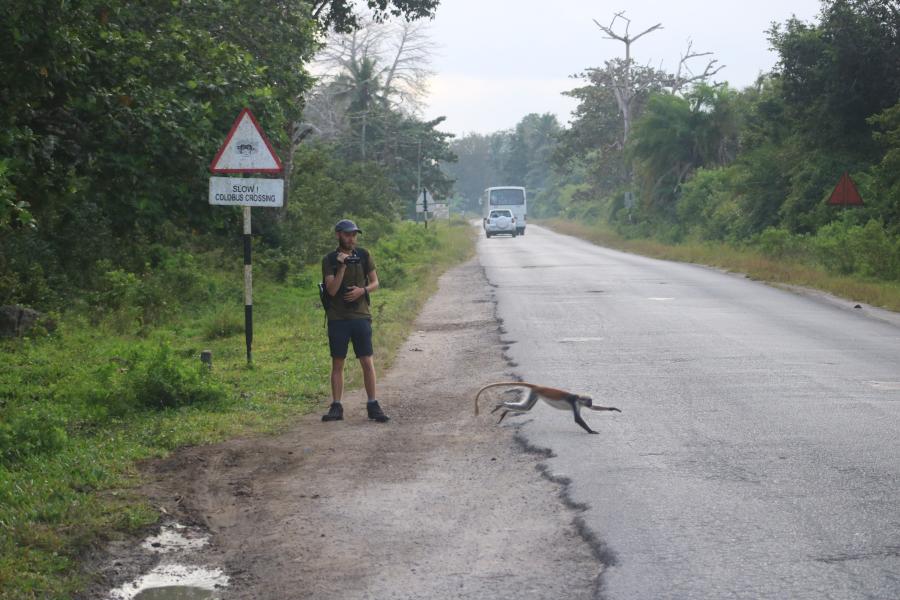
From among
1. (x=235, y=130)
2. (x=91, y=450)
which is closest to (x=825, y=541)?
(x=91, y=450)

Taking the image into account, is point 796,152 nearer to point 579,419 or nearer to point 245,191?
point 245,191

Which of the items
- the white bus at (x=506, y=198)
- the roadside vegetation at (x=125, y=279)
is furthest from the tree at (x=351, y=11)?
the white bus at (x=506, y=198)

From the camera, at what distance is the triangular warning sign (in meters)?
12.4

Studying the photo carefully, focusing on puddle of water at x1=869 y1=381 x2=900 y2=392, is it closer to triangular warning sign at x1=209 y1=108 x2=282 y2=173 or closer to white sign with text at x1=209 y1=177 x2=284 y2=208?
white sign with text at x1=209 y1=177 x2=284 y2=208

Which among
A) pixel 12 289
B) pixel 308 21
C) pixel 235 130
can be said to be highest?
pixel 308 21

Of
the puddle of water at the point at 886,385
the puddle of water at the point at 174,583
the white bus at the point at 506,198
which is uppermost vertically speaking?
the puddle of water at the point at 886,385

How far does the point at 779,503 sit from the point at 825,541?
2.53 ft

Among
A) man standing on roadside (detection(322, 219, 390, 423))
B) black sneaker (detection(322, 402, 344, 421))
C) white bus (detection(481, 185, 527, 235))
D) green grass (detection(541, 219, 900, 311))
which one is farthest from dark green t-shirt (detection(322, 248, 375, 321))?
white bus (detection(481, 185, 527, 235))

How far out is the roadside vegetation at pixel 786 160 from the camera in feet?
88.2

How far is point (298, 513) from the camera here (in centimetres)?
672

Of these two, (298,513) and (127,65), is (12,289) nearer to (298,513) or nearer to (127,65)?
(127,65)

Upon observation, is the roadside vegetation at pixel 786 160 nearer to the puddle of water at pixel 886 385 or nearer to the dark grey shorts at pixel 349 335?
the puddle of water at pixel 886 385

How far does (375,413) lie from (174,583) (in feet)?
13.7

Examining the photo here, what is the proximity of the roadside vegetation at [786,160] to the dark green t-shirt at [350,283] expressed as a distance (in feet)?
41.3
